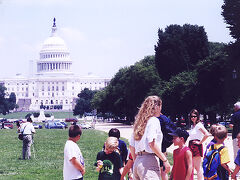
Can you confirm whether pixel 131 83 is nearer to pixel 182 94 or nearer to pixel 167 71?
pixel 167 71

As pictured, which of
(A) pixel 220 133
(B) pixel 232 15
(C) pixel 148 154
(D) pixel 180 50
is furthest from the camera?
(D) pixel 180 50

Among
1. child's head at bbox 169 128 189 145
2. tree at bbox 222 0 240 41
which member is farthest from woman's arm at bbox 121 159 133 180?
tree at bbox 222 0 240 41

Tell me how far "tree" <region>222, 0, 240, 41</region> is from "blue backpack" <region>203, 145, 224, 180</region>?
1483 inches

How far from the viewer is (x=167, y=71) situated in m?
73.2

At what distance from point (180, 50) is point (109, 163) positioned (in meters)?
62.3

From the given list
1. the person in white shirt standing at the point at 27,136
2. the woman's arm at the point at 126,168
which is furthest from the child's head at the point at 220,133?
the person in white shirt standing at the point at 27,136

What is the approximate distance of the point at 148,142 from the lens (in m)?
8.99

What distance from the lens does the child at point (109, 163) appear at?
9.49 meters

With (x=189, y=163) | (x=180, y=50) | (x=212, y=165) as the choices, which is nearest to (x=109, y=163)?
(x=189, y=163)

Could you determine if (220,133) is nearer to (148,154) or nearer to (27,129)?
(148,154)

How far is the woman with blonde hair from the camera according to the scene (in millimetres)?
8969

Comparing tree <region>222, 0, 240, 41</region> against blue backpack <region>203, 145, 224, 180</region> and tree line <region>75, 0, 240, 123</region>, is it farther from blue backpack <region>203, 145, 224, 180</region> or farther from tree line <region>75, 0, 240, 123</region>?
blue backpack <region>203, 145, 224, 180</region>

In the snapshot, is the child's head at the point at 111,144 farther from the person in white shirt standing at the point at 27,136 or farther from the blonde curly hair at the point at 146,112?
the person in white shirt standing at the point at 27,136

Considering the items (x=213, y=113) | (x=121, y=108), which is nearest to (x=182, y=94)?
(x=213, y=113)
